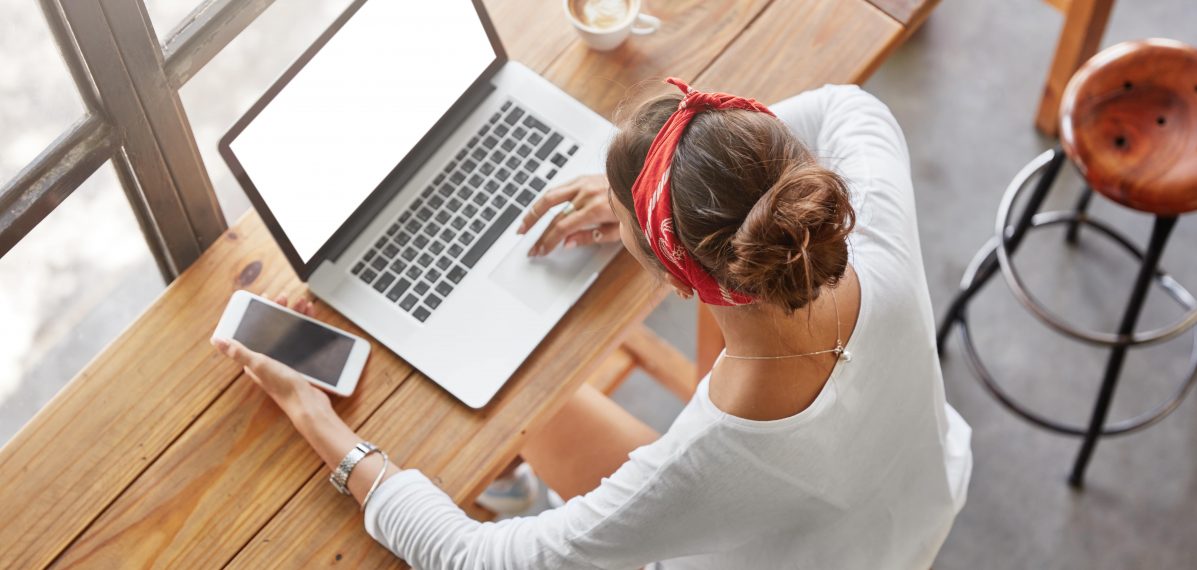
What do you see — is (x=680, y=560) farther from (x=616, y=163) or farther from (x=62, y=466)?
(x=62, y=466)

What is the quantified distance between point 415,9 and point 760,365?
2.05 feet

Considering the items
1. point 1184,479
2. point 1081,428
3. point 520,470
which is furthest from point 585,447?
point 1184,479

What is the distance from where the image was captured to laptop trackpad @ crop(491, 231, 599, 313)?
1.37m

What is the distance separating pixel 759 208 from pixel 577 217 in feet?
1.48

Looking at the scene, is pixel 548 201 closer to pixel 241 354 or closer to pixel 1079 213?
pixel 241 354

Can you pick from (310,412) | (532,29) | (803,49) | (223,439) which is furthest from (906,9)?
(223,439)

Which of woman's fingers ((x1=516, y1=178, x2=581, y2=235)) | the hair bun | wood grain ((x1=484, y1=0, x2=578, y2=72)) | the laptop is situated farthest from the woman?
wood grain ((x1=484, y1=0, x2=578, y2=72))

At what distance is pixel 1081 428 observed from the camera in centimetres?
208

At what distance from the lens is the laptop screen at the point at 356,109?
4.16 ft

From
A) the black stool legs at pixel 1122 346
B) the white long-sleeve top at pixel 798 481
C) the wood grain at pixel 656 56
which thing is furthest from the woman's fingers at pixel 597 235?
the black stool legs at pixel 1122 346

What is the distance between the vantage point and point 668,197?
1.00 metres

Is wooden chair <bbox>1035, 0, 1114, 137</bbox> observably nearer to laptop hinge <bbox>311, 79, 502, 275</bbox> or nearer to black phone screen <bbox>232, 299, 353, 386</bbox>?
laptop hinge <bbox>311, 79, 502, 275</bbox>

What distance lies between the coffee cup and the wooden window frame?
407mm

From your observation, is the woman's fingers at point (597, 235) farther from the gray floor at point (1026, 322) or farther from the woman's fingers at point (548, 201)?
the gray floor at point (1026, 322)
